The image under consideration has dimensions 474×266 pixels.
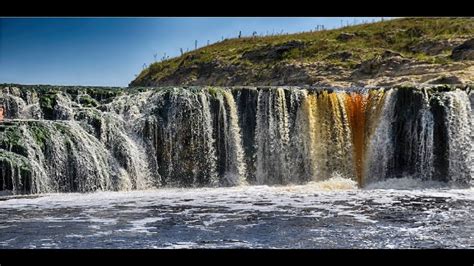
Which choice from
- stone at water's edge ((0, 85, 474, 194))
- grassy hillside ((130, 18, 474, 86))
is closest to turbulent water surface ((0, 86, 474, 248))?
stone at water's edge ((0, 85, 474, 194))

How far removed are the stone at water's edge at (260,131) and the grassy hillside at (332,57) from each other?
290 inches

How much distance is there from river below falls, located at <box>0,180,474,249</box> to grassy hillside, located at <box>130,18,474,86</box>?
11343 mm

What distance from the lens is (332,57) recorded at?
27.0m

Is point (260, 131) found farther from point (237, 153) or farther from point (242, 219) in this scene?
point (242, 219)

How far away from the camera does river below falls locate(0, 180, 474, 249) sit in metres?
7.73

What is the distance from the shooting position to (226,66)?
29.4 metres

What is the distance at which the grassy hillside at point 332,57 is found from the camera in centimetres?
2417

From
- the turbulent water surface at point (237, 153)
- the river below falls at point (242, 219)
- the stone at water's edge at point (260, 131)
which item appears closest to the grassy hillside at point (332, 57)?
the stone at water's edge at point (260, 131)

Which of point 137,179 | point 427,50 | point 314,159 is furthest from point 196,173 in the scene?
point 427,50

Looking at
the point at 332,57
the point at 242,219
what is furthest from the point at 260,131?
the point at 332,57

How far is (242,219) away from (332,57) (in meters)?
18.6
